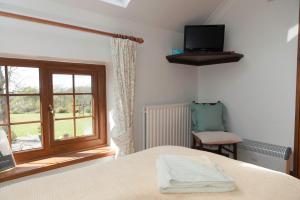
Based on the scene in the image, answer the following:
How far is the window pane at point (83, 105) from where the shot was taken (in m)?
2.14

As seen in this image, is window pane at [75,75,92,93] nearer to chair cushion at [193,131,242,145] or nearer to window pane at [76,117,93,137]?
window pane at [76,117,93,137]

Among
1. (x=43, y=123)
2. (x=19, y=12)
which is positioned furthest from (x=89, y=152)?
(x=19, y=12)

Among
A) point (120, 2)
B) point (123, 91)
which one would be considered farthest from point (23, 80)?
point (120, 2)

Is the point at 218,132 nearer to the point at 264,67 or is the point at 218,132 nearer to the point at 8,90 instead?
the point at 264,67

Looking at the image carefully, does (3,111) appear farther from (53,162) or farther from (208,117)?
(208,117)

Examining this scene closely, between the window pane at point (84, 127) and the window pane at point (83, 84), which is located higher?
the window pane at point (83, 84)

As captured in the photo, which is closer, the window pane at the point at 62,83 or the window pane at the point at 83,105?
the window pane at the point at 62,83

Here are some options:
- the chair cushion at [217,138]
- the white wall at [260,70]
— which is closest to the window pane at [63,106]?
the chair cushion at [217,138]

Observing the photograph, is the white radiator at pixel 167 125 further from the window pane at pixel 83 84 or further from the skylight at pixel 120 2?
the skylight at pixel 120 2

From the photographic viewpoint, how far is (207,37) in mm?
2488

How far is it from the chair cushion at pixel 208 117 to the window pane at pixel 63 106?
1.58 m

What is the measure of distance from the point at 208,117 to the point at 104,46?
157 cm

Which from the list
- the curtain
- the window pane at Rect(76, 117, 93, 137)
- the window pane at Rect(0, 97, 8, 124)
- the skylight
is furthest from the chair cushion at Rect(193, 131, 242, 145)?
the window pane at Rect(0, 97, 8, 124)

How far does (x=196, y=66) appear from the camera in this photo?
121 inches
